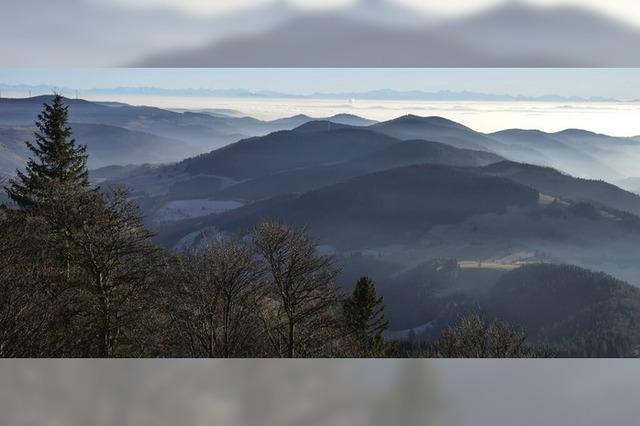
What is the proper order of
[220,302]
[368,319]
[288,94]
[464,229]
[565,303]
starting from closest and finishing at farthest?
[288,94] < [220,302] < [368,319] < [565,303] < [464,229]

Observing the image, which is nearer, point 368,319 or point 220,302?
point 220,302

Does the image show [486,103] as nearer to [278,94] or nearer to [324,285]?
[278,94]

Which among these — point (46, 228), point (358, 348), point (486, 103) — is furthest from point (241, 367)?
point (358, 348)

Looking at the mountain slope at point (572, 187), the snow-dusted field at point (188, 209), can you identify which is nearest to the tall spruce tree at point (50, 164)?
the snow-dusted field at point (188, 209)

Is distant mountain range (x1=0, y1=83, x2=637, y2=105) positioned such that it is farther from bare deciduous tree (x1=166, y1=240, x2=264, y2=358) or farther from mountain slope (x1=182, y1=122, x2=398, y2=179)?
mountain slope (x1=182, y1=122, x2=398, y2=179)

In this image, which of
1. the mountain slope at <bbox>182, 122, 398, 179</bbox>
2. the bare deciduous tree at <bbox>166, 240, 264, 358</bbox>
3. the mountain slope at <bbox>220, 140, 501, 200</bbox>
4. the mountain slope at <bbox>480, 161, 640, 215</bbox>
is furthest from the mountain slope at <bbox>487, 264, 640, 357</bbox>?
the bare deciduous tree at <bbox>166, 240, 264, 358</bbox>

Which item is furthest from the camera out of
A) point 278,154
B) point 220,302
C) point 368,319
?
point 368,319

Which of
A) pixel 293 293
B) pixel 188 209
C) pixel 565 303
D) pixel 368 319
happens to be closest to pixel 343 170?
pixel 368 319

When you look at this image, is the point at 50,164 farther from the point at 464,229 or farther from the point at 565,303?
the point at 565,303

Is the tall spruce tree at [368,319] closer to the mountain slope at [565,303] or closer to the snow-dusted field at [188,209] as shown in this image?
the snow-dusted field at [188,209]
